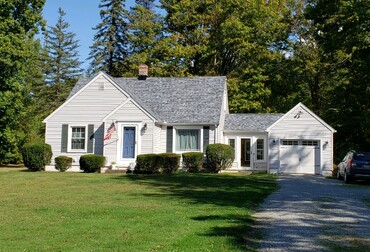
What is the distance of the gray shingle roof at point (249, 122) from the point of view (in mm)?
28422

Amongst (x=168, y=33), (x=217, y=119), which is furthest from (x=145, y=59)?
(x=217, y=119)

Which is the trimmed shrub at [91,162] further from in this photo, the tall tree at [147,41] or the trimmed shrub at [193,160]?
the tall tree at [147,41]

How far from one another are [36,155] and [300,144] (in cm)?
1648

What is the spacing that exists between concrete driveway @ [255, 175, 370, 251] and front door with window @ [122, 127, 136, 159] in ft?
42.3

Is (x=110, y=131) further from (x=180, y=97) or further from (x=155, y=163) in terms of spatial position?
(x=180, y=97)

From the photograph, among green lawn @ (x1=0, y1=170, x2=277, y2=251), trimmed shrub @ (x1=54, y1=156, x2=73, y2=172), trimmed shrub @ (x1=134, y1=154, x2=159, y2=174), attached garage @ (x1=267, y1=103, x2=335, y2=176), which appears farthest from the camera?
attached garage @ (x1=267, y1=103, x2=335, y2=176)

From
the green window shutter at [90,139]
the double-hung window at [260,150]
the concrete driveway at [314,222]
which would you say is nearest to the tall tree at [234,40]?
the double-hung window at [260,150]

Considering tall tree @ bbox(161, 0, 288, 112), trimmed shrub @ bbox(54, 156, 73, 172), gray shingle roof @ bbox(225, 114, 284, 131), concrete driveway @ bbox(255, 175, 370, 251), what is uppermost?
tall tree @ bbox(161, 0, 288, 112)

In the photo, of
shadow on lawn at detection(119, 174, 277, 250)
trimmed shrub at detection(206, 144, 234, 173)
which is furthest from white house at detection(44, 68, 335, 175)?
shadow on lawn at detection(119, 174, 277, 250)

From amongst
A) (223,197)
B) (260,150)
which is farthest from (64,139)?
(223,197)

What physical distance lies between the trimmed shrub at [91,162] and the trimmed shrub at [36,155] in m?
2.26

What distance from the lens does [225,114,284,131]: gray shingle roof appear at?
93.2 feet

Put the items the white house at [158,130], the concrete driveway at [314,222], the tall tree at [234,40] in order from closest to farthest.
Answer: the concrete driveway at [314,222], the white house at [158,130], the tall tree at [234,40]

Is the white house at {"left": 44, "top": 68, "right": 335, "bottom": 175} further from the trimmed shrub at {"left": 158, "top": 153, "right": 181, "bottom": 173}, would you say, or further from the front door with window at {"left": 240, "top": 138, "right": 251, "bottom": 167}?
the trimmed shrub at {"left": 158, "top": 153, "right": 181, "bottom": 173}
